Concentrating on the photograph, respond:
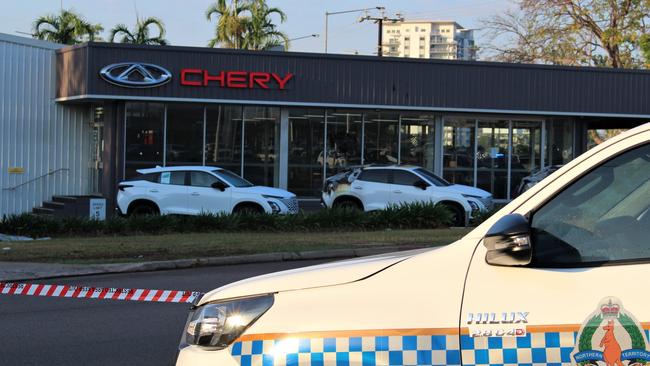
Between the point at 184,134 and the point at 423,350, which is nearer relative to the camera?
A: the point at 423,350

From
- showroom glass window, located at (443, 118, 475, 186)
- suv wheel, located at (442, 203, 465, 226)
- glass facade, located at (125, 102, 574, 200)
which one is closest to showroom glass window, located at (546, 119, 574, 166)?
glass facade, located at (125, 102, 574, 200)

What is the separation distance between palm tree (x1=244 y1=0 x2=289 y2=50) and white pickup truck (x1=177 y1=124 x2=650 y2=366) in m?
37.1

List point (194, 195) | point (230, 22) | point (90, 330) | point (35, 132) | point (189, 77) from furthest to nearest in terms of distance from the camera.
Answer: point (230, 22)
point (35, 132)
point (189, 77)
point (194, 195)
point (90, 330)

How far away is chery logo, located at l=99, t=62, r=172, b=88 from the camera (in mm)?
22625

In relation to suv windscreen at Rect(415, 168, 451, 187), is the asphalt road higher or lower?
lower

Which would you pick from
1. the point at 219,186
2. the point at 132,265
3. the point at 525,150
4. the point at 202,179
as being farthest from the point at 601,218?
the point at 525,150

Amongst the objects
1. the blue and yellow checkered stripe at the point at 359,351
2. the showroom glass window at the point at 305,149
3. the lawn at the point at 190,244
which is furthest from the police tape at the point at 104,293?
the showroom glass window at the point at 305,149

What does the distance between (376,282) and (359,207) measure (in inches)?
676

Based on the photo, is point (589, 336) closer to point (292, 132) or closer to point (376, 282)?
point (376, 282)

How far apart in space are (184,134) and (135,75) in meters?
2.53

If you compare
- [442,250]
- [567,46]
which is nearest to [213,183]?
[442,250]

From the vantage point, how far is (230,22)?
39125 millimetres

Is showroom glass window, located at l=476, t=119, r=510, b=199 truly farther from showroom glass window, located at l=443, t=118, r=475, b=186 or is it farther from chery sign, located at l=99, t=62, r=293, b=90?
chery sign, located at l=99, t=62, r=293, b=90

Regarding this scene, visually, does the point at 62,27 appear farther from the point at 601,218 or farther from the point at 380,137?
the point at 601,218
